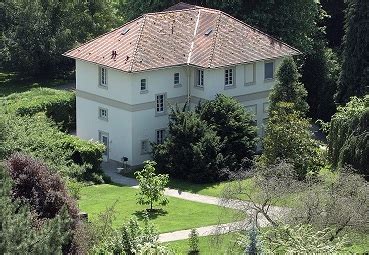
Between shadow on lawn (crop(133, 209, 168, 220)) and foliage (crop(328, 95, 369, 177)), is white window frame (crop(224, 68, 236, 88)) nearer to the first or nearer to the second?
foliage (crop(328, 95, 369, 177))

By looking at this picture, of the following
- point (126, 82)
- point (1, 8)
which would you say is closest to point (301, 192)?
point (126, 82)

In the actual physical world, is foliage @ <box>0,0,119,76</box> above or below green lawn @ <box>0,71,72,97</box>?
above

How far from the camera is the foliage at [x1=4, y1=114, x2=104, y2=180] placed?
5030 cm

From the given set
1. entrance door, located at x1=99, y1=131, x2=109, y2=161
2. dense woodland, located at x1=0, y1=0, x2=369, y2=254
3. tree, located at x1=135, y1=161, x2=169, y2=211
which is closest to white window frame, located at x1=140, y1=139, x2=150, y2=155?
dense woodland, located at x1=0, y1=0, x2=369, y2=254

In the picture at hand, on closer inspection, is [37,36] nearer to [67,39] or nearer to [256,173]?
[67,39]

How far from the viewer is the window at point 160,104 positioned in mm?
61016

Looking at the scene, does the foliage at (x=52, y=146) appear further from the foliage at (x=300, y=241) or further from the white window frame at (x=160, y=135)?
the foliage at (x=300, y=241)

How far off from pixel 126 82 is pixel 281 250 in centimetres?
2377

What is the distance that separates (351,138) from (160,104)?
1364 centimetres

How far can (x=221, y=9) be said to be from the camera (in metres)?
70.2

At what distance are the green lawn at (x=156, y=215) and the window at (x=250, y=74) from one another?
10.6m

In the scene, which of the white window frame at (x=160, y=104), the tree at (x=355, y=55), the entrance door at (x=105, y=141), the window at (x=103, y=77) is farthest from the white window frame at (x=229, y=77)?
the tree at (x=355, y=55)

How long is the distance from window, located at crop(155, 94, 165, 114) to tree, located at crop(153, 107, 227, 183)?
2.41 meters

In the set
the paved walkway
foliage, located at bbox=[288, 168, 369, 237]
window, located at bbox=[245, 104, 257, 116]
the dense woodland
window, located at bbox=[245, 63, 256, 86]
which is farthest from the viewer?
window, located at bbox=[245, 104, 257, 116]
